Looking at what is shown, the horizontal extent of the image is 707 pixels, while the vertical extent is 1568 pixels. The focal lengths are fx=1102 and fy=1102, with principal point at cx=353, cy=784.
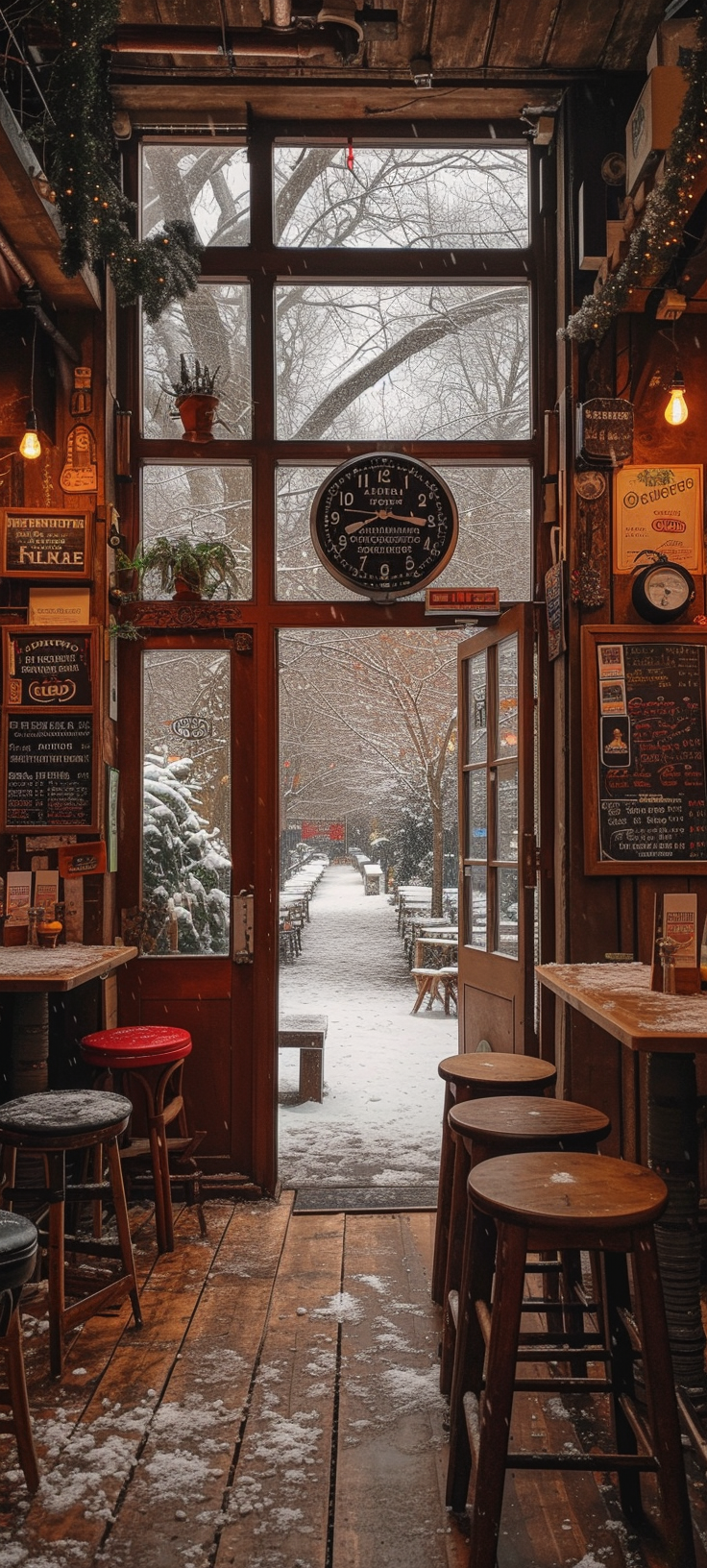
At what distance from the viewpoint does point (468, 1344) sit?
2213 millimetres

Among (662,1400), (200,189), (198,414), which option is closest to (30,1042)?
(662,1400)

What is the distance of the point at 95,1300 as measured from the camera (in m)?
2.98

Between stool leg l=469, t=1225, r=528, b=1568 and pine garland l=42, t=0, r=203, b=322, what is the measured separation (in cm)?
304

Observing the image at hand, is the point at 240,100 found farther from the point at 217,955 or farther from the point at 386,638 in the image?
the point at 386,638

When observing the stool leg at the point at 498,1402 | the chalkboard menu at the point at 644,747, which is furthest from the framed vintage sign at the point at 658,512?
the stool leg at the point at 498,1402

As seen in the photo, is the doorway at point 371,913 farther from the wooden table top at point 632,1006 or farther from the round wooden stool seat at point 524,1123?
the round wooden stool seat at point 524,1123

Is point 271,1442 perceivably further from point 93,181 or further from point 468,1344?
point 93,181

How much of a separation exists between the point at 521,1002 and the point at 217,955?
1198 millimetres

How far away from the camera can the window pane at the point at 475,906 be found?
14.6ft

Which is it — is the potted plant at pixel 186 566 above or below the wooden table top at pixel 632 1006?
above

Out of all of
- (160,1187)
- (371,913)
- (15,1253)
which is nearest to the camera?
(15,1253)

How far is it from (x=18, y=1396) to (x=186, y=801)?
94.6 inches

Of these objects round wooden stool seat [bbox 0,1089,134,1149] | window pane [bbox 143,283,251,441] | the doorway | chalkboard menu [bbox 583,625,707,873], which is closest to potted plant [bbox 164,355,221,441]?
window pane [bbox 143,283,251,441]

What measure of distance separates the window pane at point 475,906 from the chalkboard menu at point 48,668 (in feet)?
5.55
